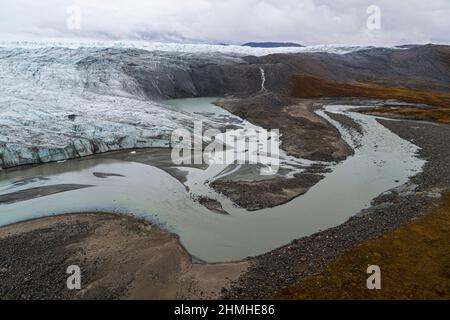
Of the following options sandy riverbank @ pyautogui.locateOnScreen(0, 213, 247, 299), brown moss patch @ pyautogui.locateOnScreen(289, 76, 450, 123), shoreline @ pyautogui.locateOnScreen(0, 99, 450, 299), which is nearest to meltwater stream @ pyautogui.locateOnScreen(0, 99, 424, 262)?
shoreline @ pyautogui.locateOnScreen(0, 99, 450, 299)

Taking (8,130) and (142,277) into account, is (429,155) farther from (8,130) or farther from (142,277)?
(8,130)

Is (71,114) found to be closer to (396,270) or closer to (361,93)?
(396,270)

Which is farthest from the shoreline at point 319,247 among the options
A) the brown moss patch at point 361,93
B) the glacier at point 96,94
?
the brown moss patch at point 361,93

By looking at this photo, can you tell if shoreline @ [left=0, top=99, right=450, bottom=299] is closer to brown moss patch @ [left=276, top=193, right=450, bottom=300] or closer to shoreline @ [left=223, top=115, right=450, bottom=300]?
shoreline @ [left=223, top=115, right=450, bottom=300]

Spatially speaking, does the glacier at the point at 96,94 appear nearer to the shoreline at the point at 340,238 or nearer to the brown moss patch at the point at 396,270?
the shoreline at the point at 340,238

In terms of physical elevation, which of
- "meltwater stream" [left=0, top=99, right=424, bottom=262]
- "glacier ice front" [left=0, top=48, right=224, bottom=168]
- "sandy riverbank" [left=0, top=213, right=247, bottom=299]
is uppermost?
"glacier ice front" [left=0, top=48, right=224, bottom=168]
